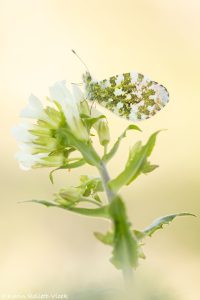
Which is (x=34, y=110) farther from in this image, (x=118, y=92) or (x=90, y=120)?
(x=118, y=92)

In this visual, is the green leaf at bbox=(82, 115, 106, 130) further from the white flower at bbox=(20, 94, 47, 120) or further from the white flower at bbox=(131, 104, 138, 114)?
the white flower at bbox=(131, 104, 138, 114)

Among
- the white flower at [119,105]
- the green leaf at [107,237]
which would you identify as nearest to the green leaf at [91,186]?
the green leaf at [107,237]

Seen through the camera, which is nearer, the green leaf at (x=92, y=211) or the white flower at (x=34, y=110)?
the green leaf at (x=92, y=211)

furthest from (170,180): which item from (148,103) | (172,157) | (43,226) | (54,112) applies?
(54,112)

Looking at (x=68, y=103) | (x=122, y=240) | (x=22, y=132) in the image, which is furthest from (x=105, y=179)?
(x=22, y=132)

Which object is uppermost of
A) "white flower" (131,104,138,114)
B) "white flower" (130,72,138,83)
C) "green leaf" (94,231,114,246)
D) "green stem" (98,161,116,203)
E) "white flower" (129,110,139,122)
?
"white flower" (130,72,138,83)

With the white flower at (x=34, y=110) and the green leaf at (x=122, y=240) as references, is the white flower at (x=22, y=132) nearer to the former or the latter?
the white flower at (x=34, y=110)

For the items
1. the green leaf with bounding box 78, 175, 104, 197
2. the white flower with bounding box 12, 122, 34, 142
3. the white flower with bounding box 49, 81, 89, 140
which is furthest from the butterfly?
the green leaf with bounding box 78, 175, 104, 197
